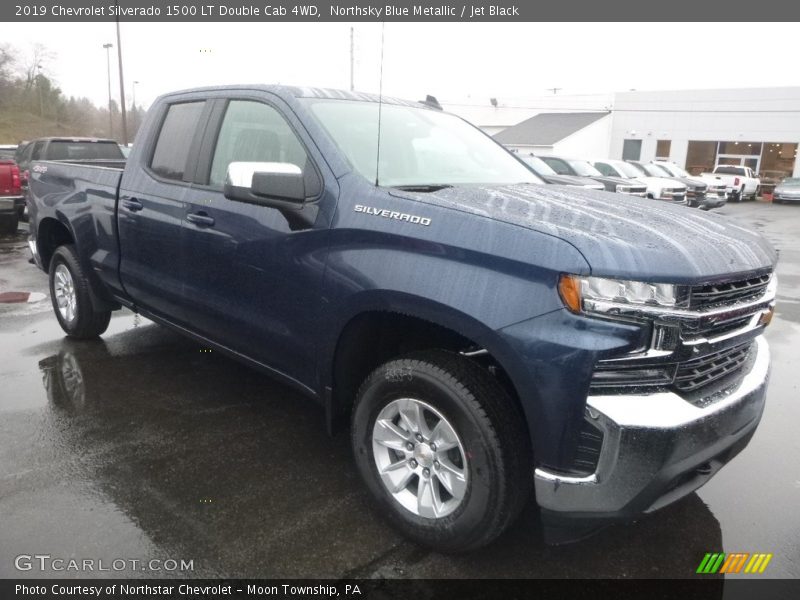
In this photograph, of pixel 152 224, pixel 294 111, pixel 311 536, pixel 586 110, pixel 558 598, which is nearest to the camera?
pixel 558 598

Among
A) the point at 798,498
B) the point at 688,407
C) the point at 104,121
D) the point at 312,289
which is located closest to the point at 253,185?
the point at 312,289

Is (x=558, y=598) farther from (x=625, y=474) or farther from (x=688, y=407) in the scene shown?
(x=688, y=407)

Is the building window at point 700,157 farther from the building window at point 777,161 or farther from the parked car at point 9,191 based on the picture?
the parked car at point 9,191

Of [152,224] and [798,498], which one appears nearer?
[798,498]

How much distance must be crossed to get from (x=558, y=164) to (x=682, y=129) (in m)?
26.7

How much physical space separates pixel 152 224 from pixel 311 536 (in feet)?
7.36

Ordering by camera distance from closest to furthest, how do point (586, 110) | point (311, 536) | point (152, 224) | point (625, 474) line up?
point (625, 474), point (311, 536), point (152, 224), point (586, 110)

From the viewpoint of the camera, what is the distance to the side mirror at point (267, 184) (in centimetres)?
274

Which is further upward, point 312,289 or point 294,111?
point 294,111

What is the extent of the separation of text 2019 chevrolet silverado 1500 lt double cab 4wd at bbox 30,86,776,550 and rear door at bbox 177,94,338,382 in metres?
0.01

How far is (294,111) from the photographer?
10.2 ft

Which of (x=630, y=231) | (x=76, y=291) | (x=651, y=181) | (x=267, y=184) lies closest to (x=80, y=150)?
(x=76, y=291)

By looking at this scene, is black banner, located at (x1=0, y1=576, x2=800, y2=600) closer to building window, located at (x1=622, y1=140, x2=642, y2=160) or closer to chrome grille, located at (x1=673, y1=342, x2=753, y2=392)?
chrome grille, located at (x1=673, y1=342, x2=753, y2=392)

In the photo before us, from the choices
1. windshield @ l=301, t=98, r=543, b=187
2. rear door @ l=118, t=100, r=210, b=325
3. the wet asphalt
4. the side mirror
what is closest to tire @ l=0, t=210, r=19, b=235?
the wet asphalt
